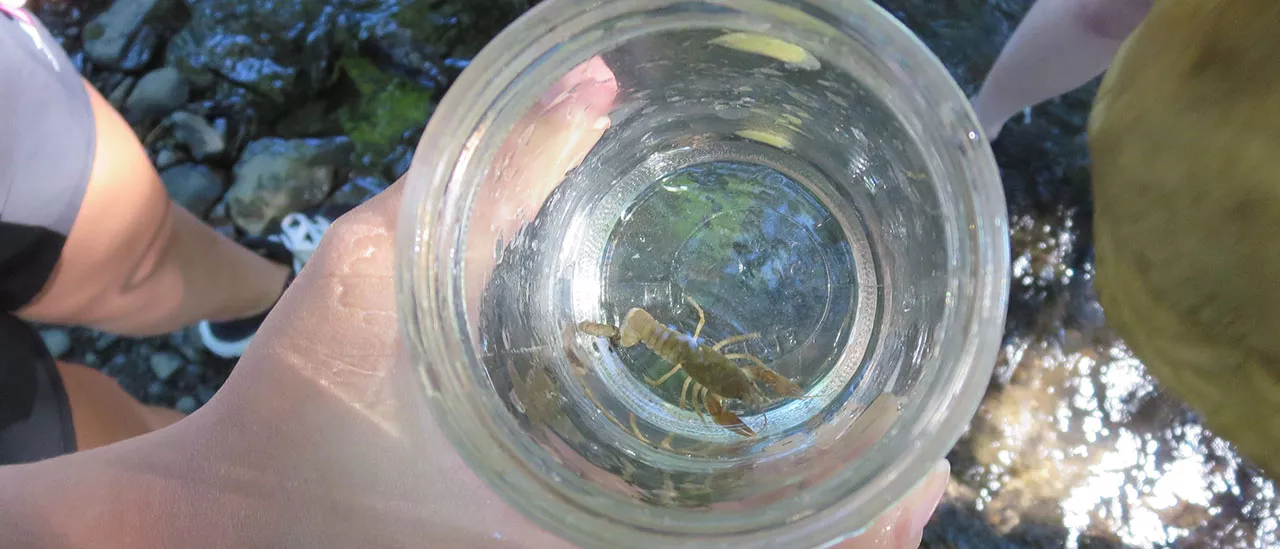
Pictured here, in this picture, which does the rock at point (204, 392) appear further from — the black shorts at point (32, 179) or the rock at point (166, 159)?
the rock at point (166, 159)

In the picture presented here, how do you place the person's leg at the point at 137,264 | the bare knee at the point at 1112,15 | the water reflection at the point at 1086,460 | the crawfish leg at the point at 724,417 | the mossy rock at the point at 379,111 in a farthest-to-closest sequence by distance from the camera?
the mossy rock at the point at 379,111, the water reflection at the point at 1086,460, the person's leg at the point at 137,264, the bare knee at the point at 1112,15, the crawfish leg at the point at 724,417

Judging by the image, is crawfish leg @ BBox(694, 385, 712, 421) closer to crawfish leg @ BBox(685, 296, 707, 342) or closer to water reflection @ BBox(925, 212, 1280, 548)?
crawfish leg @ BBox(685, 296, 707, 342)

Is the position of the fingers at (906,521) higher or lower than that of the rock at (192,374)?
higher

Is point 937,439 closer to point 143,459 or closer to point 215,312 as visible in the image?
point 143,459

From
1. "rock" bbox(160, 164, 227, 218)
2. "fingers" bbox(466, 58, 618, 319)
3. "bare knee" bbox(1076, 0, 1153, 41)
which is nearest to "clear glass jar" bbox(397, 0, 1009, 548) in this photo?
"fingers" bbox(466, 58, 618, 319)

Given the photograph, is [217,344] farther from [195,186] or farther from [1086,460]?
[1086,460]

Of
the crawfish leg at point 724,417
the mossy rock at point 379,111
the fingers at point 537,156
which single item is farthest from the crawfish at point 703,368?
the mossy rock at point 379,111

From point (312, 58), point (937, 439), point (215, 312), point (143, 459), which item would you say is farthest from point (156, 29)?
point (937, 439)
